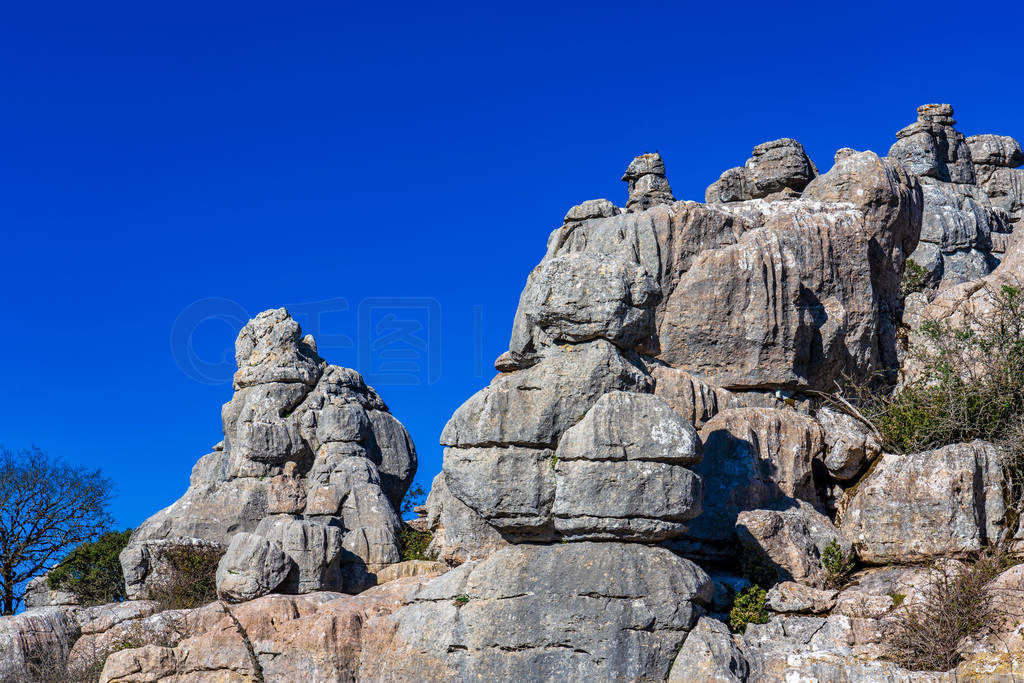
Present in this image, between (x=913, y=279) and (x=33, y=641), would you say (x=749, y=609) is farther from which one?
(x=913, y=279)

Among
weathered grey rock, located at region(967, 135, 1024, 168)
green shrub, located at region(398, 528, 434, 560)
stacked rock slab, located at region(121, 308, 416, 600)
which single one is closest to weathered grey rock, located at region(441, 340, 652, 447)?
stacked rock slab, located at region(121, 308, 416, 600)

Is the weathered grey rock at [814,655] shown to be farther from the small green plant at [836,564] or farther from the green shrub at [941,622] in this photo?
the small green plant at [836,564]

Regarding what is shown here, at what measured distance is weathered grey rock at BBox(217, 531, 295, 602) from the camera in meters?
20.5

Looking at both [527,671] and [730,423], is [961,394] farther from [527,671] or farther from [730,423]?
[527,671]

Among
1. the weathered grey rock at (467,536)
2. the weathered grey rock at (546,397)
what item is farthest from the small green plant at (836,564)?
the weathered grey rock at (467,536)

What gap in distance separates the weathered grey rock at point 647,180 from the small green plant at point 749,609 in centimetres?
2236

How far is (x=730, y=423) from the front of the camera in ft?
63.9

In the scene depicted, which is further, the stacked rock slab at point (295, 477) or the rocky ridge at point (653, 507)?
the stacked rock slab at point (295, 477)

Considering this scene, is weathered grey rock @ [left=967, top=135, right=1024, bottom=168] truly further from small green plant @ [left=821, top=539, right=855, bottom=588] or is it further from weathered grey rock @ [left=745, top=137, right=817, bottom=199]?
small green plant @ [left=821, top=539, right=855, bottom=588]

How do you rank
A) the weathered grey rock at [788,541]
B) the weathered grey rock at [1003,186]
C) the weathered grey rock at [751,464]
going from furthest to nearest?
the weathered grey rock at [1003,186]
the weathered grey rock at [751,464]
the weathered grey rock at [788,541]

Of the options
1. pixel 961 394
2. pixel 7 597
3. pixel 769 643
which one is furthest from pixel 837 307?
pixel 7 597

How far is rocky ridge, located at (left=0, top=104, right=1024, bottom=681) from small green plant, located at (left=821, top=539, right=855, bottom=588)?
0.11 metres

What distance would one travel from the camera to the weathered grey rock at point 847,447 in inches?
763

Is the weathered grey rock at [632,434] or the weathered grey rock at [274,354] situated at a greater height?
the weathered grey rock at [274,354]
